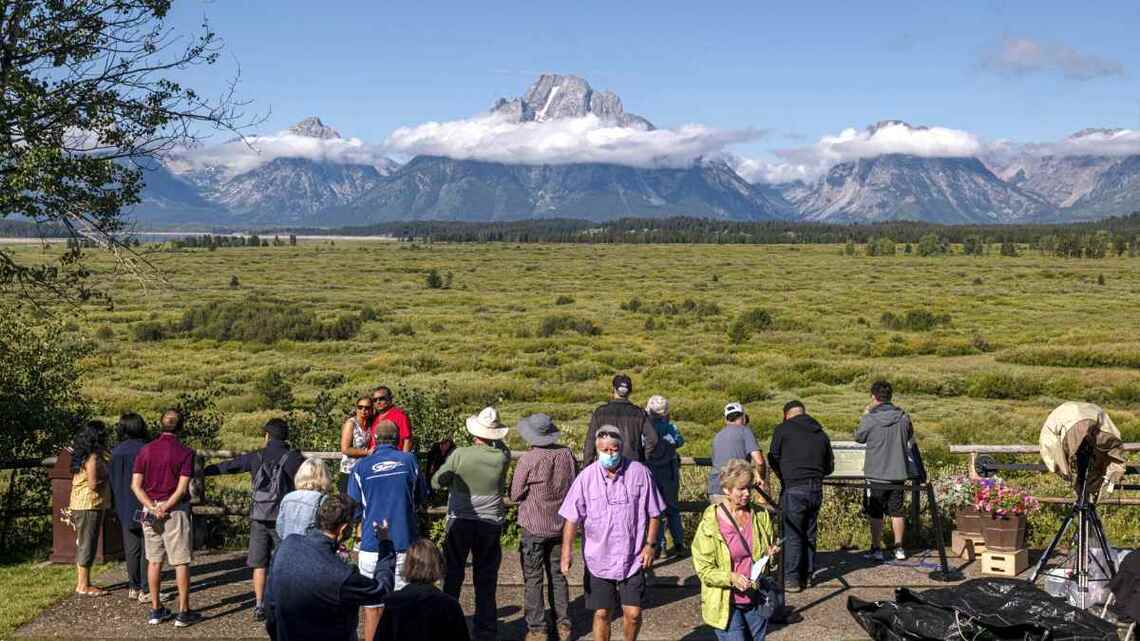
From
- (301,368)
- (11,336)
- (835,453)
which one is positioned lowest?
(301,368)

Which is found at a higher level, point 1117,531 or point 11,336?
point 11,336

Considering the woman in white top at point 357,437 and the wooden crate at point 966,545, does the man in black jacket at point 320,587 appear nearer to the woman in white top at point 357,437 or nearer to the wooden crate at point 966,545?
the woman in white top at point 357,437

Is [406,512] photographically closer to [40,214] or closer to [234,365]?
[40,214]

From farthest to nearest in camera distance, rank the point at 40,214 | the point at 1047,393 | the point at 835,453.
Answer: the point at 1047,393, the point at 835,453, the point at 40,214

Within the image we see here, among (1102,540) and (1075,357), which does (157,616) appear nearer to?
(1102,540)

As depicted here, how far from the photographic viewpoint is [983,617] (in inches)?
300

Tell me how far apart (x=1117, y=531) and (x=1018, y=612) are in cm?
576

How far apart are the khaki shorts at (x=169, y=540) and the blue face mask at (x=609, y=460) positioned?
3877 mm

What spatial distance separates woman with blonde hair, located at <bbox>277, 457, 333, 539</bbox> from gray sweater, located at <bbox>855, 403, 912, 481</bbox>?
5.49 meters

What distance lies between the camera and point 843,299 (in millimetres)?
70375

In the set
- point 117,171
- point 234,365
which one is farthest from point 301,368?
point 117,171

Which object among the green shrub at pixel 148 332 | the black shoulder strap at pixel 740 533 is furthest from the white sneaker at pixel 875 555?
the green shrub at pixel 148 332

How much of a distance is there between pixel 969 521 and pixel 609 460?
5.00 meters

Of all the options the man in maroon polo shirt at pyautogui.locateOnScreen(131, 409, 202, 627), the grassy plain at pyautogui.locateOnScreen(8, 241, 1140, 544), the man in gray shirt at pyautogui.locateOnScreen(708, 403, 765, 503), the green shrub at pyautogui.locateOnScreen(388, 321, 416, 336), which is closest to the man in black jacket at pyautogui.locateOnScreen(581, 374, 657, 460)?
the man in gray shirt at pyautogui.locateOnScreen(708, 403, 765, 503)
